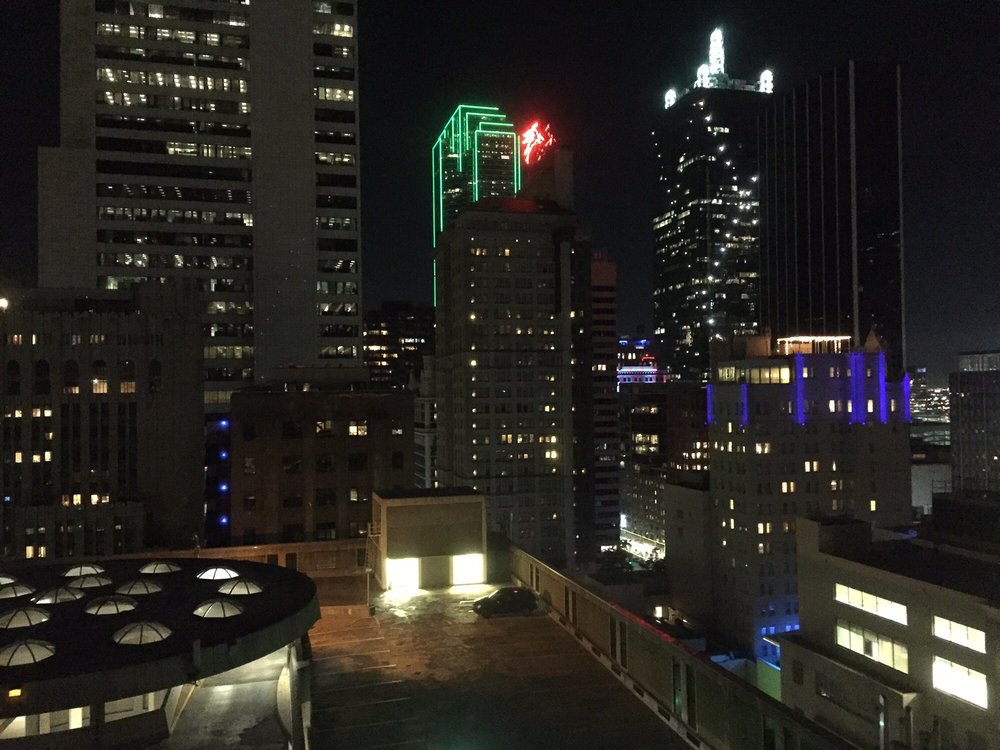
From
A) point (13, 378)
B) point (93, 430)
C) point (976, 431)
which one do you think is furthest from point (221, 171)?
point (976, 431)

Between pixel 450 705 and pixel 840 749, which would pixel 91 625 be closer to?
pixel 450 705

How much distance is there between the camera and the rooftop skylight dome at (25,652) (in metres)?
15.5

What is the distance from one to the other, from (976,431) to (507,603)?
5418 inches

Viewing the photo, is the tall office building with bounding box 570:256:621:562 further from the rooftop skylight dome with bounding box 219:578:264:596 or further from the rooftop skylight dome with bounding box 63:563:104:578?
the rooftop skylight dome with bounding box 219:578:264:596

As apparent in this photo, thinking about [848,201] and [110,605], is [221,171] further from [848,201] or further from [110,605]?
[848,201]

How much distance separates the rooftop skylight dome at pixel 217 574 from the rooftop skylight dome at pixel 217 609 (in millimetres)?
3232

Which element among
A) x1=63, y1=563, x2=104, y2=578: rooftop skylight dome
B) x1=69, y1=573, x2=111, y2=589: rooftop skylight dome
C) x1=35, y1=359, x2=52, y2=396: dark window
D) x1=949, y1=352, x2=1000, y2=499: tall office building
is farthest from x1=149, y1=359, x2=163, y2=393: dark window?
x1=949, y1=352, x2=1000, y2=499: tall office building

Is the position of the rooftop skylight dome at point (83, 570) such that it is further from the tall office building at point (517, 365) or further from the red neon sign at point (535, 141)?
the red neon sign at point (535, 141)

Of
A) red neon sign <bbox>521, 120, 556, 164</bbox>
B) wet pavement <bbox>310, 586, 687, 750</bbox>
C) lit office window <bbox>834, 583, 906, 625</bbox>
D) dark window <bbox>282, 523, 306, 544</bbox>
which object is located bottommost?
lit office window <bbox>834, 583, 906, 625</bbox>

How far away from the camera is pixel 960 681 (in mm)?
31875

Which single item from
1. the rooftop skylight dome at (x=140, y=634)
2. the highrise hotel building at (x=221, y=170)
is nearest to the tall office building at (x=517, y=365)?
the highrise hotel building at (x=221, y=170)

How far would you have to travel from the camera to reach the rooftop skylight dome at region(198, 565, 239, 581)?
2267 cm

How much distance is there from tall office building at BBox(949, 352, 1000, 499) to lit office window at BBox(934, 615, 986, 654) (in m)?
106

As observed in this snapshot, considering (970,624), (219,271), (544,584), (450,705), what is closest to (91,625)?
(450,705)
